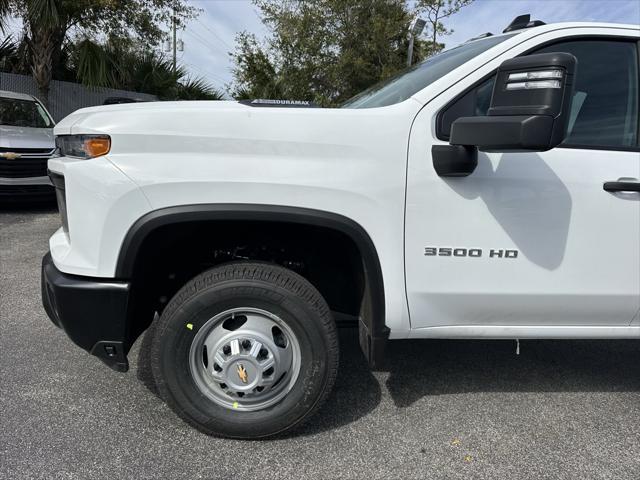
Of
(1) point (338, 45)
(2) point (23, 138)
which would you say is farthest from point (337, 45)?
(2) point (23, 138)

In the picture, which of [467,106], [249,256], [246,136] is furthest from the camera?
[249,256]

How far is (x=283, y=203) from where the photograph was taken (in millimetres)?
2049

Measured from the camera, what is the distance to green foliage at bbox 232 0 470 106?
12.1m

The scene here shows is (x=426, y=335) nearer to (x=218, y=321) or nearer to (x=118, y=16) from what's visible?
(x=218, y=321)

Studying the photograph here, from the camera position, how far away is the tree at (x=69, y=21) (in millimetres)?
9148

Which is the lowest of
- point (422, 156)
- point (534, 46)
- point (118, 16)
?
point (422, 156)

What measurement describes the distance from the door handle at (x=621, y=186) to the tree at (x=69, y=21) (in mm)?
9753

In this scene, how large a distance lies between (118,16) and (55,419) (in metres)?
10.3

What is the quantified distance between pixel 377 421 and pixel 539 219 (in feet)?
4.20

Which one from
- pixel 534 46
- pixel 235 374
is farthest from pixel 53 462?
pixel 534 46

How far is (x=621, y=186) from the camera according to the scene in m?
2.22

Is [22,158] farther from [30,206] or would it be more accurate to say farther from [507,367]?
[507,367]

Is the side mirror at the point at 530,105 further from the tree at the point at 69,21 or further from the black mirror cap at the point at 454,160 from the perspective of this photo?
the tree at the point at 69,21

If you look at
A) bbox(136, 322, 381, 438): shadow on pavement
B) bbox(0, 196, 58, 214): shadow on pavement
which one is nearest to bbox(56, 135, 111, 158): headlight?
bbox(136, 322, 381, 438): shadow on pavement
